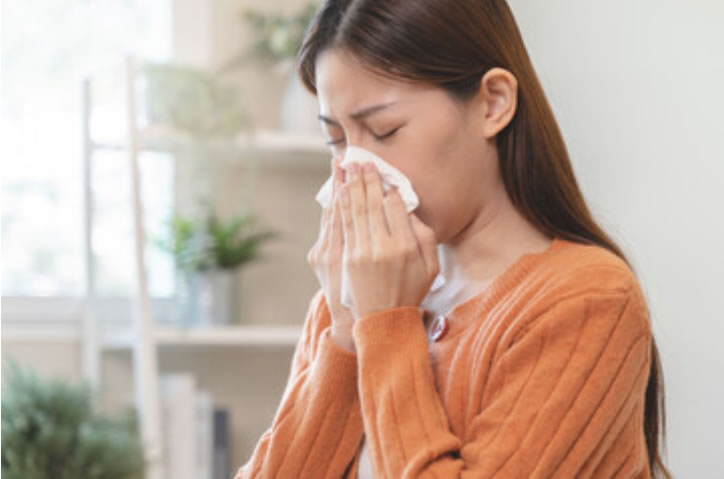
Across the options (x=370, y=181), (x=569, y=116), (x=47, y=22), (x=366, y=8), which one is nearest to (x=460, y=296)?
(x=370, y=181)

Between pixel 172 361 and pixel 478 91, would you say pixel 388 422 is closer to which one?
pixel 478 91

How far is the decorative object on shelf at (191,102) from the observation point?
239 centimetres

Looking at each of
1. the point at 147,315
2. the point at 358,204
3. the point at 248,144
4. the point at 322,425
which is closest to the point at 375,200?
the point at 358,204

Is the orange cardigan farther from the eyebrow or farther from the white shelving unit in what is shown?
the white shelving unit

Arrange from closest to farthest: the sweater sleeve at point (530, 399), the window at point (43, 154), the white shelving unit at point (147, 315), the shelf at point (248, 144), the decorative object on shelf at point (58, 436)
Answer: the sweater sleeve at point (530, 399) < the decorative object on shelf at point (58, 436) < the white shelving unit at point (147, 315) < the shelf at point (248, 144) < the window at point (43, 154)

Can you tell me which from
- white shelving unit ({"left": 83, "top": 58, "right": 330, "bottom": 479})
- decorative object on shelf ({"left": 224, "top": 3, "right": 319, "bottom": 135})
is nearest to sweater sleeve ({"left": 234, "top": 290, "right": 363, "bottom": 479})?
white shelving unit ({"left": 83, "top": 58, "right": 330, "bottom": 479})

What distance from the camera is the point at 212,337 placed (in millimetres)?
2363

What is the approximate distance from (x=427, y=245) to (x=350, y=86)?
6.6 inches

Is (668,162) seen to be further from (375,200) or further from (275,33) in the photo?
(275,33)

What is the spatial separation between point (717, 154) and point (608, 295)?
293 mm

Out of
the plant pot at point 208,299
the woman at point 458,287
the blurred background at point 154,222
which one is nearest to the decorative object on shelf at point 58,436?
the blurred background at point 154,222

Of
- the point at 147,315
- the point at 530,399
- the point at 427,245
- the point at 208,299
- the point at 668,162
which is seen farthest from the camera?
the point at 208,299

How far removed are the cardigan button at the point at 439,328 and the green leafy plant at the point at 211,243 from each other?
142 cm

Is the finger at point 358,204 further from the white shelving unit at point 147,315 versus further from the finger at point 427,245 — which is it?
the white shelving unit at point 147,315
